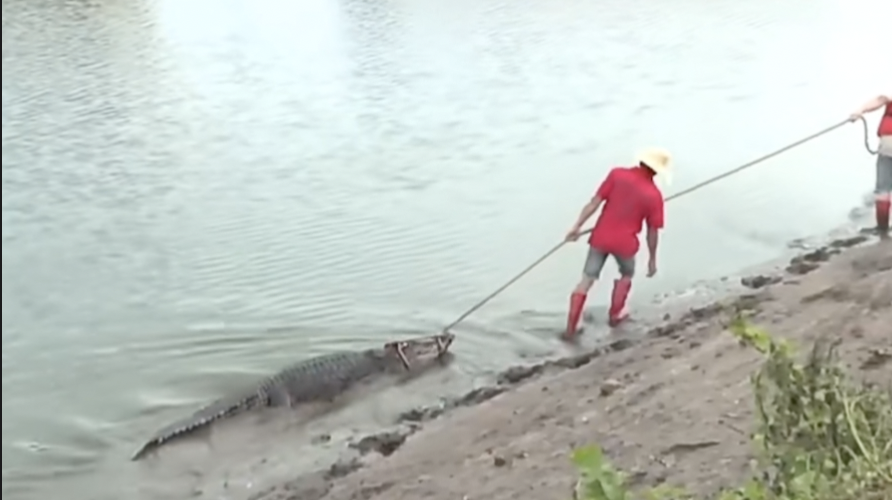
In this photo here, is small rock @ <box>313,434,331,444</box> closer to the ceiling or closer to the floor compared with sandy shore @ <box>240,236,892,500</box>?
closer to the floor

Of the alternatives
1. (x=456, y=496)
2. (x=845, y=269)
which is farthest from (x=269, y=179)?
(x=456, y=496)

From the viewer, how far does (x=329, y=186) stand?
15.0 m

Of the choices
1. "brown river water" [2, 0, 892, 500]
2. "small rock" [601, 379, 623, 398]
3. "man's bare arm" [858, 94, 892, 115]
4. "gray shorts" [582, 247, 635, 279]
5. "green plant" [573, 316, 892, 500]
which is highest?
"green plant" [573, 316, 892, 500]

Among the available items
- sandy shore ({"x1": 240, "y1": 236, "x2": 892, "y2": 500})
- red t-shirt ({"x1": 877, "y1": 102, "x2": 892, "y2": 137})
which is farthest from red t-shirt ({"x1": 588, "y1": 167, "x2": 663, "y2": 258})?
red t-shirt ({"x1": 877, "y1": 102, "x2": 892, "y2": 137})

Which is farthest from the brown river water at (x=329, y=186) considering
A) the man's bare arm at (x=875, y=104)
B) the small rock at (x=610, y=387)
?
the man's bare arm at (x=875, y=104)

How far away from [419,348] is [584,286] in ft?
4.97

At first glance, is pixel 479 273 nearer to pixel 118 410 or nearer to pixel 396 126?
pixel 118 410

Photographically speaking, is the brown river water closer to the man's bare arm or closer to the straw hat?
the straw hat

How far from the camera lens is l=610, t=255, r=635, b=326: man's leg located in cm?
1014

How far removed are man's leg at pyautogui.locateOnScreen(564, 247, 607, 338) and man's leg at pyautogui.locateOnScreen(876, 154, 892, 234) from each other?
3435 mm

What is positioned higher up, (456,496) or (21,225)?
(456,496)

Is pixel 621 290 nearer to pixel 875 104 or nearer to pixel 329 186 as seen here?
pixel 875 104

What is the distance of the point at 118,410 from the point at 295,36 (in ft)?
62.9

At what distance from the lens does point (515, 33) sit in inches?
1085
